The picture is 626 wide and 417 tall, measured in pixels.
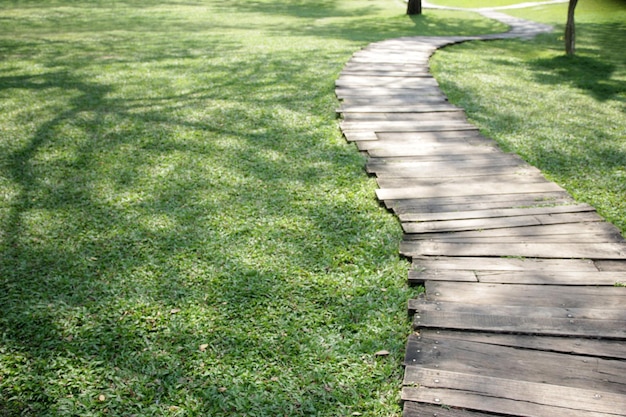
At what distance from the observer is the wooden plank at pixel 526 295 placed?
2961 millimetres

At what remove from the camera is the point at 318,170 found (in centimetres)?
478

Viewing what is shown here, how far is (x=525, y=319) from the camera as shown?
9.27 ft

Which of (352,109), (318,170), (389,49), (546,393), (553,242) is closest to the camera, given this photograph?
(546,393)

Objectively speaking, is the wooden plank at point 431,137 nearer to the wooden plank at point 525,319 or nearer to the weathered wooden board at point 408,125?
the weathered wooden board at point 408,125

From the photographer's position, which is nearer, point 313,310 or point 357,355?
Answer: point 357,355

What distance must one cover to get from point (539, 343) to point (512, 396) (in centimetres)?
46

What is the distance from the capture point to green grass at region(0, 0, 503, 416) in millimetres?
2463

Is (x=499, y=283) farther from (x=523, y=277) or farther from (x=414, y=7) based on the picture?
(x=414, y=7)

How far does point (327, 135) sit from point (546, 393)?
12.7 ft

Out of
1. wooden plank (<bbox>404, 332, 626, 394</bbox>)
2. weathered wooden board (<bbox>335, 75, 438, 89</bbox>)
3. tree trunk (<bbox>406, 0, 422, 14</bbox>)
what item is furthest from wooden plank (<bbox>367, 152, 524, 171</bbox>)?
tree trunk (<bbox>406, 0, 422, 14</bbox>)

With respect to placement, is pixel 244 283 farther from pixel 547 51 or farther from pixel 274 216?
pixel 547 51

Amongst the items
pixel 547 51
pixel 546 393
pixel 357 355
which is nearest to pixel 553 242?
pixel 546 393

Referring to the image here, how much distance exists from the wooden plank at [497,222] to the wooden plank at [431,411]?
64.4 inches

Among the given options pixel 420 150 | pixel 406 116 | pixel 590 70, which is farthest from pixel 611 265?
pixel 590 70
